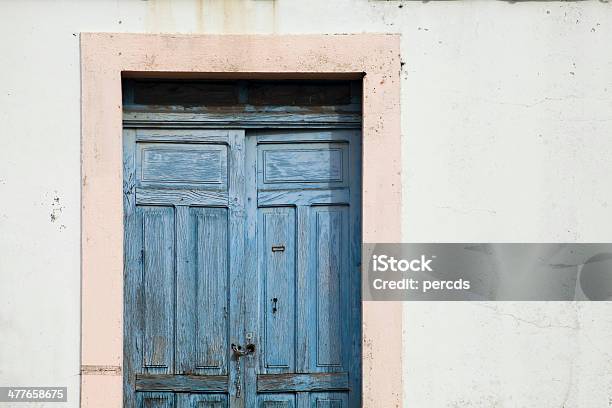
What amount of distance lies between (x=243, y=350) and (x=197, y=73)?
5.09 ft

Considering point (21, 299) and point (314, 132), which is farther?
point (314, 132)

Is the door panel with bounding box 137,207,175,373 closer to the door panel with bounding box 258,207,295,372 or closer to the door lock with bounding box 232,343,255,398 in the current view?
the door lock with bounding box 232,343,255,398

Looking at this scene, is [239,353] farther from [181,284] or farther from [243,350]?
[181,284]

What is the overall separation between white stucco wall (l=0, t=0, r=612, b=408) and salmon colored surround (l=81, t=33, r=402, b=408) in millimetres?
68

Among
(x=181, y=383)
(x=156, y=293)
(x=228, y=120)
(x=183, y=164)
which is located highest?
(x=228, y=120)

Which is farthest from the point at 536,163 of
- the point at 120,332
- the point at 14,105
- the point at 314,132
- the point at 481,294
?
the point at 14,105

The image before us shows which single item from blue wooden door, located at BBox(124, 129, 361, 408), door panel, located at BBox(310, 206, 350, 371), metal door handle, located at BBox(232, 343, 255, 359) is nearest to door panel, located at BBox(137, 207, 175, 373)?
blue wooden door, located at BBox(124, 129, 361, 408)

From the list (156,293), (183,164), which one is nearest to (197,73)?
(183,164)

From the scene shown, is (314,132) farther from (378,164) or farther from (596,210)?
(596,210)

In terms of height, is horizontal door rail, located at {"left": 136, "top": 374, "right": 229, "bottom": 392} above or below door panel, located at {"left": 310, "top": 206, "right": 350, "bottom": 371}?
below

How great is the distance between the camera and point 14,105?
4.57 m

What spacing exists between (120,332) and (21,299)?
0.55 metres

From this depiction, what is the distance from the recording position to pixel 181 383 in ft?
15.6

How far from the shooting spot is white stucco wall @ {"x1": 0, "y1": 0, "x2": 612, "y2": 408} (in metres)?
4.55
